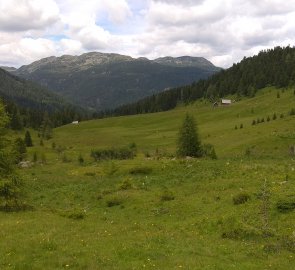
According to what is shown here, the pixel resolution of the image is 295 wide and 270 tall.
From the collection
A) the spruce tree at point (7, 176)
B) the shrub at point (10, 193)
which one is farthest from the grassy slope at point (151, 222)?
the spruce tree at point (7, 176)

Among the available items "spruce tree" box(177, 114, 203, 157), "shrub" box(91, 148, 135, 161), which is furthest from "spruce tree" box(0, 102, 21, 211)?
"shrub" box(91, 148, 135, 161)

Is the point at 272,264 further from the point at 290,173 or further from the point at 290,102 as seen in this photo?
the point at 290,102

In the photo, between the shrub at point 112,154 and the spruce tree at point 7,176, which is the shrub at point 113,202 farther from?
the shrub at point 112,154

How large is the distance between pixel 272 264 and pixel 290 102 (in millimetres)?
154688

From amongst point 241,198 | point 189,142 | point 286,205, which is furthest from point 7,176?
point 189,142

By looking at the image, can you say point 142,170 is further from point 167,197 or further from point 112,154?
point 112,154

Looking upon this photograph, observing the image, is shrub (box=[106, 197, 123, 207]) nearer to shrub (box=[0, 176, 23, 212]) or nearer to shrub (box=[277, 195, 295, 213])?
shrub (box=[0, 176, 23, 212])

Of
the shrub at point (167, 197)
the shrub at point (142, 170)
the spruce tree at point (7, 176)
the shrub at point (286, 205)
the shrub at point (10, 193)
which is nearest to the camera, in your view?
the shrub at point (286, 205)

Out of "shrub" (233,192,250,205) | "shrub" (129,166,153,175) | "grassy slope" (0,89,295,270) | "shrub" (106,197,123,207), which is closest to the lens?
"grassy slope" (0,89,295,270)

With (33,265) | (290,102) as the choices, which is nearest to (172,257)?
(33,265)

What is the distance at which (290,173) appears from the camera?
39.7m

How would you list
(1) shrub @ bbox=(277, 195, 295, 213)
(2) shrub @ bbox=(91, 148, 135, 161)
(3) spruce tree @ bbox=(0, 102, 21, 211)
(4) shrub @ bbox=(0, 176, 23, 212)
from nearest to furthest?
(1) shrub @ bbox=(277, 195, 295, 213) < (4) shrub @ bbox=(0, 176, 23, 212) < (3) spruce tree @ bbox=(0, 102, 21, 211) < (2) shrub @ bbox=(91, 148, 135, 161)

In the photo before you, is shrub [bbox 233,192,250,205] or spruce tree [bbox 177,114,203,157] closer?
shrub [bbox 233,192,250,205]

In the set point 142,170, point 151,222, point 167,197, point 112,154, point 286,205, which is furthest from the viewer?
point 112,154
